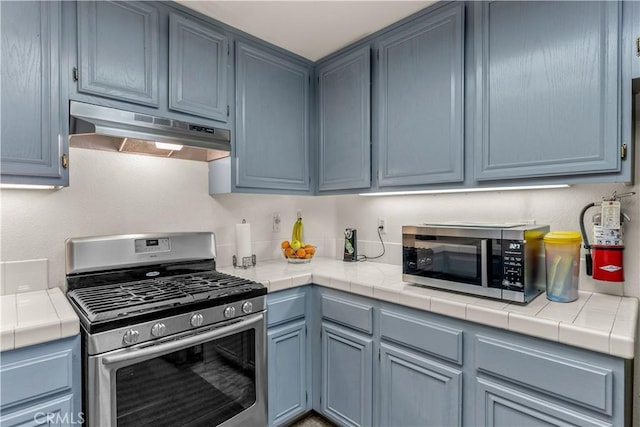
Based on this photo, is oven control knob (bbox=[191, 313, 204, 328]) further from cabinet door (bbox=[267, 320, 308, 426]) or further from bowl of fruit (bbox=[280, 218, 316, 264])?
bowl of fruit (bbox=[280, 218, 316, 264])

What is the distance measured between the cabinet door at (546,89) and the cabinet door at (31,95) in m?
1.92

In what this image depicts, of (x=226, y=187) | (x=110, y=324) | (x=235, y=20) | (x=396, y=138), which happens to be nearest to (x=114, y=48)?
(x=235, y=20)

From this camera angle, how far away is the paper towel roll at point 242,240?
2.17 m

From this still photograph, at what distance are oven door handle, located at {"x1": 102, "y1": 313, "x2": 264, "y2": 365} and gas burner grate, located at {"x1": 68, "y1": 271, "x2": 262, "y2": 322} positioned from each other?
0.15 meters

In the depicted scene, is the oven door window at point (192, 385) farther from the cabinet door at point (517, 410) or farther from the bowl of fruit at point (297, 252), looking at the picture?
the cabinet door at point (517, 410)

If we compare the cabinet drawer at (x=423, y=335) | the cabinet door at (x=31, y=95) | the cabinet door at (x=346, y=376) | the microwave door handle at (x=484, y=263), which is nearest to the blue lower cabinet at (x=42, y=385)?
the cabinet door at (x=31, y=95)

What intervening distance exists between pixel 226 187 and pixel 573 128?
1751mm

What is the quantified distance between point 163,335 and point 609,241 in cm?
192

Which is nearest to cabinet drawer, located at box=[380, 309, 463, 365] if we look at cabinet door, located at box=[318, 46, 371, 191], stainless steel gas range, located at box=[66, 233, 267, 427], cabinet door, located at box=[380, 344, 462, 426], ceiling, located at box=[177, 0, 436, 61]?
cabinet door, located at box=[380, 344, 462, 426]

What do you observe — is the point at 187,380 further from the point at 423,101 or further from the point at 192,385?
the point at 423,101

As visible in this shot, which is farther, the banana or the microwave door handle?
the banana

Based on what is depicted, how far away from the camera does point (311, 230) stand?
2730 mm

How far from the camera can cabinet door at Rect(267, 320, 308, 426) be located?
1.79m

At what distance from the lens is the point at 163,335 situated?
129 centimetres
